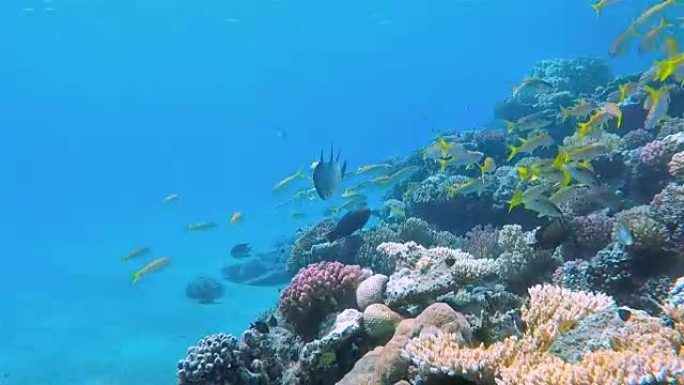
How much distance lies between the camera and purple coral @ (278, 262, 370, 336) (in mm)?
6340

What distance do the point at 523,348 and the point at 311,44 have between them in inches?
3242

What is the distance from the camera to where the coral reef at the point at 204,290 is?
717 inches

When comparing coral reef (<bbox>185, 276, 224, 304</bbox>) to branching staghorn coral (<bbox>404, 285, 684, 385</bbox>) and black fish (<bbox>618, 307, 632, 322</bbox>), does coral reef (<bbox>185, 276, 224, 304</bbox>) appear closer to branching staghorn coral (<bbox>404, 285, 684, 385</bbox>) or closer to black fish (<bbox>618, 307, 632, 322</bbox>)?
branching staghorn coral (<bbox>404, 285, 684, 385</bbox>)

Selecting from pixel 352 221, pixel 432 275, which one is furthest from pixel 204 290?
pixel 432 275

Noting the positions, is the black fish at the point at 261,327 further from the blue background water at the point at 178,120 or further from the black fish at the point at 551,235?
the blue background water at the point at 178,120

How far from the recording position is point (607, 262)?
619 cm

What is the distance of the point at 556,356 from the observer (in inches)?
147

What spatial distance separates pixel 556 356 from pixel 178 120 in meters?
156

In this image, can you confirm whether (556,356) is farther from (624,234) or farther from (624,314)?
(624,234)

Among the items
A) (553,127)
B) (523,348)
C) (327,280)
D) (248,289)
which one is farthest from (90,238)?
(523,348)

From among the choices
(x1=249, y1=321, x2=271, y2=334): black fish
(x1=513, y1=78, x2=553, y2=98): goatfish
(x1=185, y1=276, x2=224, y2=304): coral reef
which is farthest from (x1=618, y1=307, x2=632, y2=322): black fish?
(x1=185, y1=276, x2=224, y2=304): coral reef

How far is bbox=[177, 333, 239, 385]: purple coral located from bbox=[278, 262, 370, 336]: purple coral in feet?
3.31

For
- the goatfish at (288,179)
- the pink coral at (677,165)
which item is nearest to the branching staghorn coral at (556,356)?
the pink coral at (677,165)

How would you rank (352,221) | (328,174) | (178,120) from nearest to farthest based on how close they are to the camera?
(328,174) < (352,221) < (178,120)
